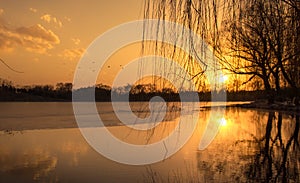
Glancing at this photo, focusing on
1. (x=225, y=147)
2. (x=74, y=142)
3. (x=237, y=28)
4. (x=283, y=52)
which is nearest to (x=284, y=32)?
(x=283, y=52)

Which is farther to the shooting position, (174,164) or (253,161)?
(253,161)

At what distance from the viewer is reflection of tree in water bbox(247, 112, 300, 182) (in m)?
8.54

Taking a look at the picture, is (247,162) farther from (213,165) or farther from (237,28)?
(237,28)

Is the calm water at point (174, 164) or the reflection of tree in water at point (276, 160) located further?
the calm water at point (174, 164)

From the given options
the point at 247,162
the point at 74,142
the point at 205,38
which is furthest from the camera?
the point at 74,142

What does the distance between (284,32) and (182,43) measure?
3058 mm

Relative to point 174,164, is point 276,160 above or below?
above

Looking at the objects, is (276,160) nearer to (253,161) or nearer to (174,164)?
(253,161)

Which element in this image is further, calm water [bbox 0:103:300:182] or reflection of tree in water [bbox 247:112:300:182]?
calm water [bbox 0:103:300:182]

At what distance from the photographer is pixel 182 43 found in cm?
313

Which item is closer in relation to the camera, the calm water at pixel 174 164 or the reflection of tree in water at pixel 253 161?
the reflection of tree in water at pixel 253 161

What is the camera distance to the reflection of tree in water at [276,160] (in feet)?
28.0

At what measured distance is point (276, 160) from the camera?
10.6m

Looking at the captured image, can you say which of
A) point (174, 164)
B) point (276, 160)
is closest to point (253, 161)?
point (276, 160)
